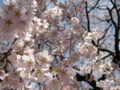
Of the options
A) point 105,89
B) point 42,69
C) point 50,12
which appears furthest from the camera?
point 105,89

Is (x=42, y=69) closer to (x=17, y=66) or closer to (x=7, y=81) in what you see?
(x=17, y=66)

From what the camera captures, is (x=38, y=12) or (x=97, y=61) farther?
(x=97, y=61)

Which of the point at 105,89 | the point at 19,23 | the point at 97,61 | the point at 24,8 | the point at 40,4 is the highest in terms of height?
the point at 40,4

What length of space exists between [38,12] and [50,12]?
2.30 metres

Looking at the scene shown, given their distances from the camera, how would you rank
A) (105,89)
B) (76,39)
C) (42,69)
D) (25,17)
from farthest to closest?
(76,39)
(105,89)
(25,17)
(42,69)

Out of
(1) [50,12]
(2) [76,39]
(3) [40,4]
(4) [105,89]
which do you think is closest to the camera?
(3) [40,4]

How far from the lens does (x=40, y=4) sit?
2.57 m

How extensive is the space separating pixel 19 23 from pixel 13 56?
0.34m

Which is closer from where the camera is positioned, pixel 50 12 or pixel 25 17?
pixel 25 17

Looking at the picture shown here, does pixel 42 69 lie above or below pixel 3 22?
below

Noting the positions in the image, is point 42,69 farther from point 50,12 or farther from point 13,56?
point 50,12

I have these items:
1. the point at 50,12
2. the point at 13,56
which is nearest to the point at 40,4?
the point at 13,56

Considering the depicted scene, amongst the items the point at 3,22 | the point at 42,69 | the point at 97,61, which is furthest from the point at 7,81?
the point at 97,61

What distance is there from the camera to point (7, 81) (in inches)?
61.0
